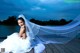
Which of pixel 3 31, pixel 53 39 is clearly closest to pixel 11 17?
pixel 3 31

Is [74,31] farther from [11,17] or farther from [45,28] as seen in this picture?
[11,17]

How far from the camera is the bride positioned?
4.11 meters

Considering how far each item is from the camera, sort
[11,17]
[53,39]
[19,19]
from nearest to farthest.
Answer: [19,19]
[53,39]
[11,17]

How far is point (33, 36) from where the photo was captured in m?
4.38

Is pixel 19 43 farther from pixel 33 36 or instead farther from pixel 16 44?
pixel 33 36

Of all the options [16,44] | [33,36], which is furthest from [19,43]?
[33,36]

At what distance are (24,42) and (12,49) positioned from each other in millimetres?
223

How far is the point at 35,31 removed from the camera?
176 inches

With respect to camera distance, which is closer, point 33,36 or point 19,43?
point 19,43

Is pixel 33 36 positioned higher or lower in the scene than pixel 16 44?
higher

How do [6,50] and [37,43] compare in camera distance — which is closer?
[6,50]

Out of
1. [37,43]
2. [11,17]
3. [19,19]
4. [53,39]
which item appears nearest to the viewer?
[19,19]

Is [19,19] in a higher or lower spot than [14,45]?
higher

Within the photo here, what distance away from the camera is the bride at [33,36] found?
4.11 metres
